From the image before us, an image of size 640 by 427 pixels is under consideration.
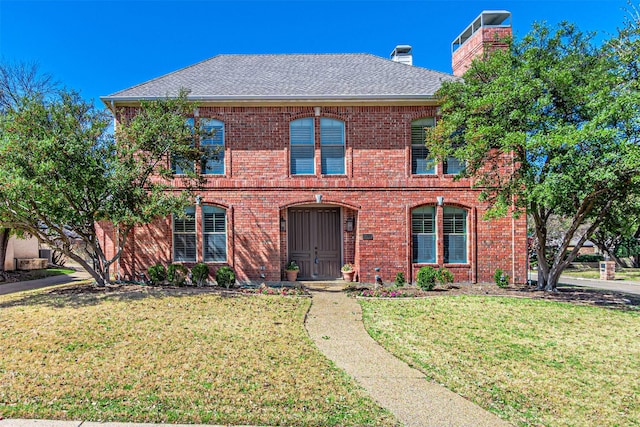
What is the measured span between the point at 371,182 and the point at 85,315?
336 inches

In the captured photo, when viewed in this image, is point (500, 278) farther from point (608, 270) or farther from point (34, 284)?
point (34, 284)

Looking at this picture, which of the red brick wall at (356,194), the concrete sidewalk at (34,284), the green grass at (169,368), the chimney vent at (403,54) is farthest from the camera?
the chimney vent at (403,54)

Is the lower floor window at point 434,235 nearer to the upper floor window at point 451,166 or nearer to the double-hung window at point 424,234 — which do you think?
the double-hung window at point 424,234

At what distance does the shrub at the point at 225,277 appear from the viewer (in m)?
11.4

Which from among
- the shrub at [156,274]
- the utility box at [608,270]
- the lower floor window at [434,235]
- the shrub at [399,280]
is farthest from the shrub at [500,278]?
the shrub at [156,274]

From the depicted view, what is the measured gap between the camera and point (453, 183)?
40.8 ft

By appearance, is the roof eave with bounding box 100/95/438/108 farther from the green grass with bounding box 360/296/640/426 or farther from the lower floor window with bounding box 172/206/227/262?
the green grass with bounding box 360/296/640/426

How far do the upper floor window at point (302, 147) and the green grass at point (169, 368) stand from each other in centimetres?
543

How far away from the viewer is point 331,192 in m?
12.4

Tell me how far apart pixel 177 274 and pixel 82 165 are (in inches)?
166

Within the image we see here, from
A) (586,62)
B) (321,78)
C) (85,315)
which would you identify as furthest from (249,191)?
(586,62)

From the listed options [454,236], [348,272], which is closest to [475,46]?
[454,236]

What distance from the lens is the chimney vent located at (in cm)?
1684

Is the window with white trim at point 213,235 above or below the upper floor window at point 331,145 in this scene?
below
